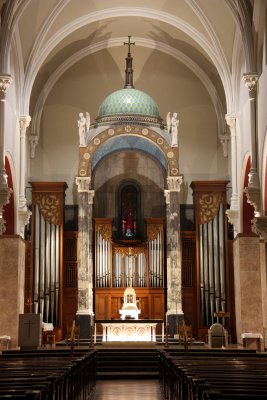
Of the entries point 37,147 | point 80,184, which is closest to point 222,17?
Answer: point 80,184

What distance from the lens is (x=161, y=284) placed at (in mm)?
24594

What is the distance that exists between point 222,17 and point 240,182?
15.7 feet

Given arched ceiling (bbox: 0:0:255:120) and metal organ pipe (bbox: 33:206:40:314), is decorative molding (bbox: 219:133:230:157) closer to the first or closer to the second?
arched ceiling (bbox: 0:0:255:120)

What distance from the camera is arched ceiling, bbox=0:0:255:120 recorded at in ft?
70.3

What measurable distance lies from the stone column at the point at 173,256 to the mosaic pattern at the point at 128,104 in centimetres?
232

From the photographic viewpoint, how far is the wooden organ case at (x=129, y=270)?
24.5 metres

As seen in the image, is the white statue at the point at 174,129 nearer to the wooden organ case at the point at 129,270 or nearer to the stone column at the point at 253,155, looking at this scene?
the wooden organ case at the point at 129,270

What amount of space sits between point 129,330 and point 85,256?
2713 millimetres

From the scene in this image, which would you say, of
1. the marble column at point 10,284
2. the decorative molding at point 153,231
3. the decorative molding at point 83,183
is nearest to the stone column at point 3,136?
the marble column at point 10,284

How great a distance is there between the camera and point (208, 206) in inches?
979

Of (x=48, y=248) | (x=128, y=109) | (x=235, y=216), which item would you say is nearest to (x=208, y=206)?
(x=235, y=216)

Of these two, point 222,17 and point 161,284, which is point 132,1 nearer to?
point 222,17

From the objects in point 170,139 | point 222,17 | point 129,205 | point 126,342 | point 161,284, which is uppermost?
point 222,17

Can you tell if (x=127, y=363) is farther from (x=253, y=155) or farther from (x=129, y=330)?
(x=253, y=155)
